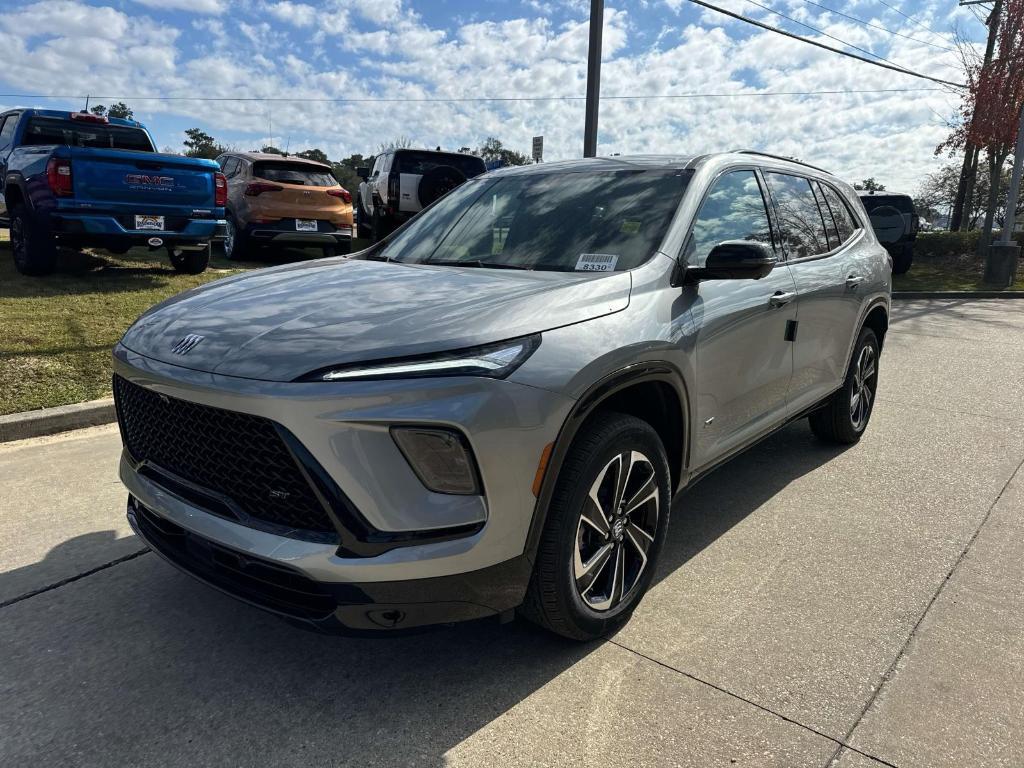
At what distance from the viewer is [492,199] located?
3.77 metres

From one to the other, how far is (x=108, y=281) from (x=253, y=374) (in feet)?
25.2

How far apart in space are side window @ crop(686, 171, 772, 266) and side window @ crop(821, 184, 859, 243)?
113 cm

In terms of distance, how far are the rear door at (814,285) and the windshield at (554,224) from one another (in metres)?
1.01

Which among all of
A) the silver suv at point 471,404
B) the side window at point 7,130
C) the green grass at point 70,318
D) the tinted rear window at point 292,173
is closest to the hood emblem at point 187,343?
the silver suv at point 471,404

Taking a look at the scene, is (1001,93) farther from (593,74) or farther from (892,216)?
(593,74)

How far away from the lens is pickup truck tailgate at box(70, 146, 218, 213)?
754 centimetres

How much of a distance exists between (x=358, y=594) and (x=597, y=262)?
1.58 metres

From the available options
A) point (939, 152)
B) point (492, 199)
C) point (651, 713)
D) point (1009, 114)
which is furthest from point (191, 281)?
point (939, 152)

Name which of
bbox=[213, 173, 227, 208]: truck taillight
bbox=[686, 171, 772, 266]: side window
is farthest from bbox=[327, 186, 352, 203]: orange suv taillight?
bbox=[686, 171, 772, 266]: side window

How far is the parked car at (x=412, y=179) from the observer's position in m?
13.3

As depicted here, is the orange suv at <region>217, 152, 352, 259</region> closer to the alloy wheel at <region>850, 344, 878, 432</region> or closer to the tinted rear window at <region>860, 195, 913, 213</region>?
the alloy wheel at <region>850, 344, 878, 432</region>

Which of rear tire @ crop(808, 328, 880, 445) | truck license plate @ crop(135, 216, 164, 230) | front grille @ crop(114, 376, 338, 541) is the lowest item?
rear tire @ crop(808, 328, 880, 445)

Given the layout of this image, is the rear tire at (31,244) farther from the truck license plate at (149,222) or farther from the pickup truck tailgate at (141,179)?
the truck license plate at (149,222)

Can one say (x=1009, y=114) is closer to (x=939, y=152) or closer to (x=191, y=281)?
(x=939, y=152)
